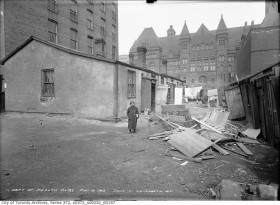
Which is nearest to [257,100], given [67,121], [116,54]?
[67,121]

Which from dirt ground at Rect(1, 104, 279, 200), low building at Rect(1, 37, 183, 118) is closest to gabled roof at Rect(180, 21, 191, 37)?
low building at Rect(1, 37, 183, 118)

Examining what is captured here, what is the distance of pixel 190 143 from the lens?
18.6 ft

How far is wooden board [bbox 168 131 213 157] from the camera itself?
213 inches

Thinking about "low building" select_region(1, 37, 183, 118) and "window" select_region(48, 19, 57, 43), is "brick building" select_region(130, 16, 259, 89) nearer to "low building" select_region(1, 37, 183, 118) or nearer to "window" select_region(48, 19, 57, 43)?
"window" select_region(48, 19, 57, 43)

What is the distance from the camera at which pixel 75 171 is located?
437cm

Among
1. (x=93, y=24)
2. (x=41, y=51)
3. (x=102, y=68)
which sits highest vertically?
(x=93, y=24)

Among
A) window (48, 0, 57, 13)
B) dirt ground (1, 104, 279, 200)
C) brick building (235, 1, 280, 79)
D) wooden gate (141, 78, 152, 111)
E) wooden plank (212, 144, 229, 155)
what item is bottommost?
dirt ground (1, 104, 279, 200)

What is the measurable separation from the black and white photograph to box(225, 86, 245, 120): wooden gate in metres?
0.07

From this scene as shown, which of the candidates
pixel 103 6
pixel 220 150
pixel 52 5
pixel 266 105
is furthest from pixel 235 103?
pixel 103 6

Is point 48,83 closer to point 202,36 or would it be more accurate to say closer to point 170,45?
point 202,36

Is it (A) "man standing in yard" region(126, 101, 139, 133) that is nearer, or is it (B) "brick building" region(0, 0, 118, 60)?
(A) "man standing in yard" region(126, 101, 139, 133)

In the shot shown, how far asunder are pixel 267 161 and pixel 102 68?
31.3 ft

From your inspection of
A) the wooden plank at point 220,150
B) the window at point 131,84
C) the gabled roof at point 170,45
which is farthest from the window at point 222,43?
the wooden plank at point 220,150

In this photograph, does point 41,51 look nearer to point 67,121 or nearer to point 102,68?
point 102,68
